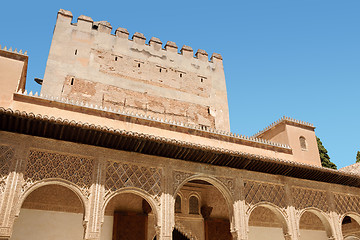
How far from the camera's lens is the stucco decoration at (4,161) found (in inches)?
255

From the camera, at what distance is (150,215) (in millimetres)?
9805

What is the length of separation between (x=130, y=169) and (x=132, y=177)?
0.18 m

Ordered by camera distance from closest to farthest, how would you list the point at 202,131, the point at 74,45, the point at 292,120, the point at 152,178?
the point at 152,178
the point at 202,131
the point at 292,120
the point at 74,45

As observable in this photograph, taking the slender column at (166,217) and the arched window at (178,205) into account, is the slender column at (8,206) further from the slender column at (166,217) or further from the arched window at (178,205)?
the arched window at (178,205)

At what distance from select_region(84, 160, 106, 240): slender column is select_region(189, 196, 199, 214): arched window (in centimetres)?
421

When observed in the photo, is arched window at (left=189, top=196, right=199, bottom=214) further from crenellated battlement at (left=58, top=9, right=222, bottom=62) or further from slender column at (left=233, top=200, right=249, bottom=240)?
crenellated battlement at (left=58, top=9, right=222, bottom=62)

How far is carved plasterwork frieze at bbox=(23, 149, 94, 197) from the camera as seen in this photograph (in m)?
6.83

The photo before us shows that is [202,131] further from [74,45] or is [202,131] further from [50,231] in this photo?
[74,45]

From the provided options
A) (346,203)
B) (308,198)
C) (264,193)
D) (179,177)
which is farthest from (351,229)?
(179,177)

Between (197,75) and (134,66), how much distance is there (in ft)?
10.4

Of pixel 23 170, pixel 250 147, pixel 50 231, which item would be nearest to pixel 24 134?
pixel 23 170

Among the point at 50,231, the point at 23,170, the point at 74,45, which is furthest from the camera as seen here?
the point at 74,45

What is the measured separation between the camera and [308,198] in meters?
9.64

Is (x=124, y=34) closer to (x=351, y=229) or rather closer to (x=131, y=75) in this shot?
(x=131, y=75)
